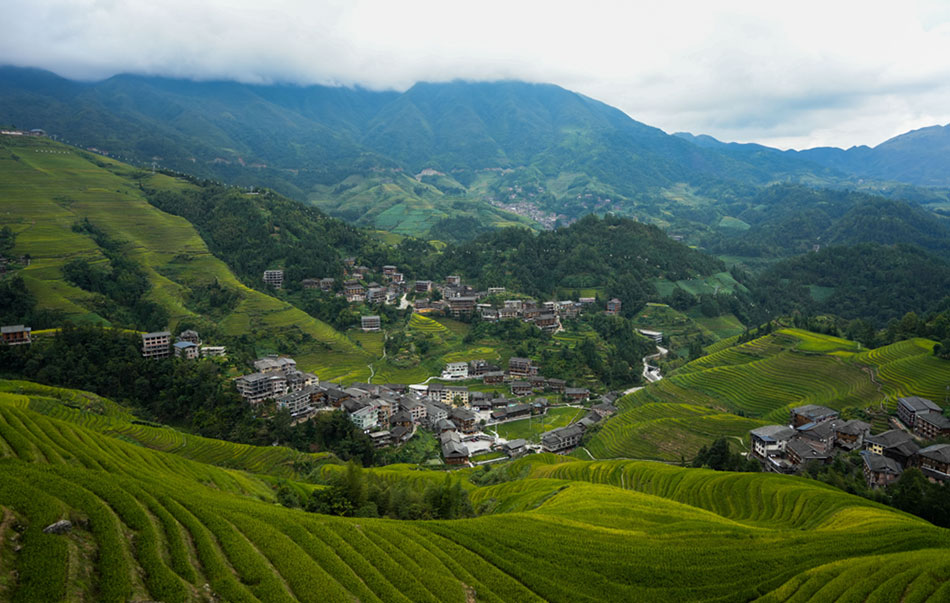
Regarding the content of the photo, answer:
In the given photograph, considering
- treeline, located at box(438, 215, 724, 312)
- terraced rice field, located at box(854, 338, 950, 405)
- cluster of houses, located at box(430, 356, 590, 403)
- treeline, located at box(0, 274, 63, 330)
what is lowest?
cluster of houses, located at box(430, 356, 590, 403)

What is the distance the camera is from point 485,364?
51188 mm

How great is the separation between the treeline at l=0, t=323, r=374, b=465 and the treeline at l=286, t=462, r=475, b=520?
13.8 m

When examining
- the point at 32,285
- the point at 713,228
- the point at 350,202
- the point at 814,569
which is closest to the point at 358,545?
the point at 814,569

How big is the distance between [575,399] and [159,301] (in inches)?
1631

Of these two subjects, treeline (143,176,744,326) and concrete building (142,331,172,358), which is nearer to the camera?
concrete building (142,331,172,358)

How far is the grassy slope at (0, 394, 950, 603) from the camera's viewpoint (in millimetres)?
10102

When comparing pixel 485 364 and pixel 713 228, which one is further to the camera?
pixel 713 228

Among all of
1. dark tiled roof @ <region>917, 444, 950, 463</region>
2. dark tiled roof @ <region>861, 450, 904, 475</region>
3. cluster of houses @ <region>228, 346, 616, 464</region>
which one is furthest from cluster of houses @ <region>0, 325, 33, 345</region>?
dark tiled roof @ <region>917, 444, 950, 463</region>

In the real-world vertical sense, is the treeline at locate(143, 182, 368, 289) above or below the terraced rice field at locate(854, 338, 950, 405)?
above

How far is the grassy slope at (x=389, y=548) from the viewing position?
10102mm

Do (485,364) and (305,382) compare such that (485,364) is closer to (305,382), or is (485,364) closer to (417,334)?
(417,334)

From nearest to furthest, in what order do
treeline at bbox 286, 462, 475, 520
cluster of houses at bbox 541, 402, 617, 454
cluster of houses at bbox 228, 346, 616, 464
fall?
1. treeline at bbox 286, 462, 475, 520
2. cluster of houses at bbox 228, 346, 616, 464
3. cluster of houses at bbox 541, 402, 617, 454

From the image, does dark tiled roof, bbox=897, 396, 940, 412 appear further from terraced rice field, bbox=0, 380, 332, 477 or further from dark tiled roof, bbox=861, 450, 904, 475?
terraced rice field, bbox=0, 380, 332, 477

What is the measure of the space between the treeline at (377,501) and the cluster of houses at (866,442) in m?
20.0
